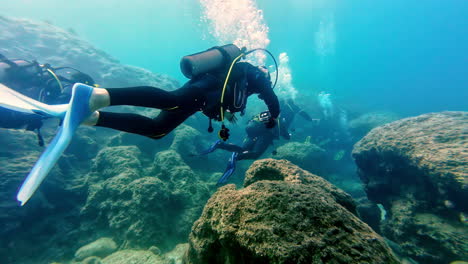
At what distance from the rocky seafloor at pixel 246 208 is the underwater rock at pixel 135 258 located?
29 mm

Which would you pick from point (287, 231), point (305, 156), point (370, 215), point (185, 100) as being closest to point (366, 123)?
point (305, 156)

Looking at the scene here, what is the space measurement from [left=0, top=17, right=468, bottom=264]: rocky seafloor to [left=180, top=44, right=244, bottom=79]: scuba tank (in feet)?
6.31

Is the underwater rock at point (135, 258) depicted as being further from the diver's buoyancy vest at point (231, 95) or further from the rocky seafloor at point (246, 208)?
the diver's buoyancy vest at point (231, 95)

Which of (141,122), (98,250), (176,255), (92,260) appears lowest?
(92,260)

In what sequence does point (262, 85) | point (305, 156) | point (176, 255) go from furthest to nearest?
point (305, 156), point (176, 255), point (262, 85)

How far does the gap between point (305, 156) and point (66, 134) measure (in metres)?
9.77

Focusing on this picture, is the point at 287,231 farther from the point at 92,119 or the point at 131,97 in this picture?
the point at 92,119

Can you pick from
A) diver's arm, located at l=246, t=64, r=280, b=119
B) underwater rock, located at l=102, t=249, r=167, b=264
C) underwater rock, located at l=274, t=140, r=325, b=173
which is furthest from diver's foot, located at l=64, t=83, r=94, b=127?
underwater rock, located at l=274, t=140, r=325, b=173

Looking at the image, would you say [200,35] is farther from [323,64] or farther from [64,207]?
[323,64]

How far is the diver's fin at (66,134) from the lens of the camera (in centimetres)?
163

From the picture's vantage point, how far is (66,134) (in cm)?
178

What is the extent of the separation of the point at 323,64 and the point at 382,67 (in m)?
37.1

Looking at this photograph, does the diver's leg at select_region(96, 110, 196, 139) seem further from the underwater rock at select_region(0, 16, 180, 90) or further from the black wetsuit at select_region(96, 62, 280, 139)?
the underwater rock at select_region(0, 16, 180, 90)

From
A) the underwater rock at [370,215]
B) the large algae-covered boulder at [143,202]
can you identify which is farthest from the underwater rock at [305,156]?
the large algae-covered boulder at [143,202]
